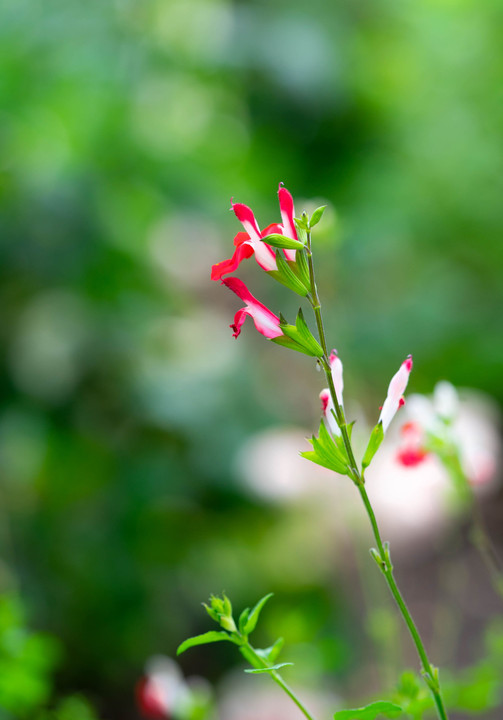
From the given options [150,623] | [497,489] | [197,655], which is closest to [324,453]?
[150,623]

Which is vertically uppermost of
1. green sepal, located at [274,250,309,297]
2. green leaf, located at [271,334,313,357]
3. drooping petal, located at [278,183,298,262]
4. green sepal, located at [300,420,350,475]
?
drooping petal, located at [278,183,298,262]

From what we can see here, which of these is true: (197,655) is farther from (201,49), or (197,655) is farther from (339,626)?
(201,49)

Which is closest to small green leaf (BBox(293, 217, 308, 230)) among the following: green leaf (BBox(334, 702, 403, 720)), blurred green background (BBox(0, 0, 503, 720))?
green leaf (BBox(334, 702, 403, 720))

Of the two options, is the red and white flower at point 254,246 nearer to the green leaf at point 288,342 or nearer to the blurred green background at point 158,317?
the green leaf at point 288,342

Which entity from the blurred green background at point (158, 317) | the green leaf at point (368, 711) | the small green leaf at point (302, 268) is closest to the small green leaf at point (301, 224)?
the small green leaf at point (302, 268)

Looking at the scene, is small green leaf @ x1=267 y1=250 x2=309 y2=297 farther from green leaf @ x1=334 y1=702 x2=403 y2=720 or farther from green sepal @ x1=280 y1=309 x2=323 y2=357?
green leaf @ x1=334 y1=702 x2=403 y2=720

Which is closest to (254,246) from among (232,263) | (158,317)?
(232,263)
